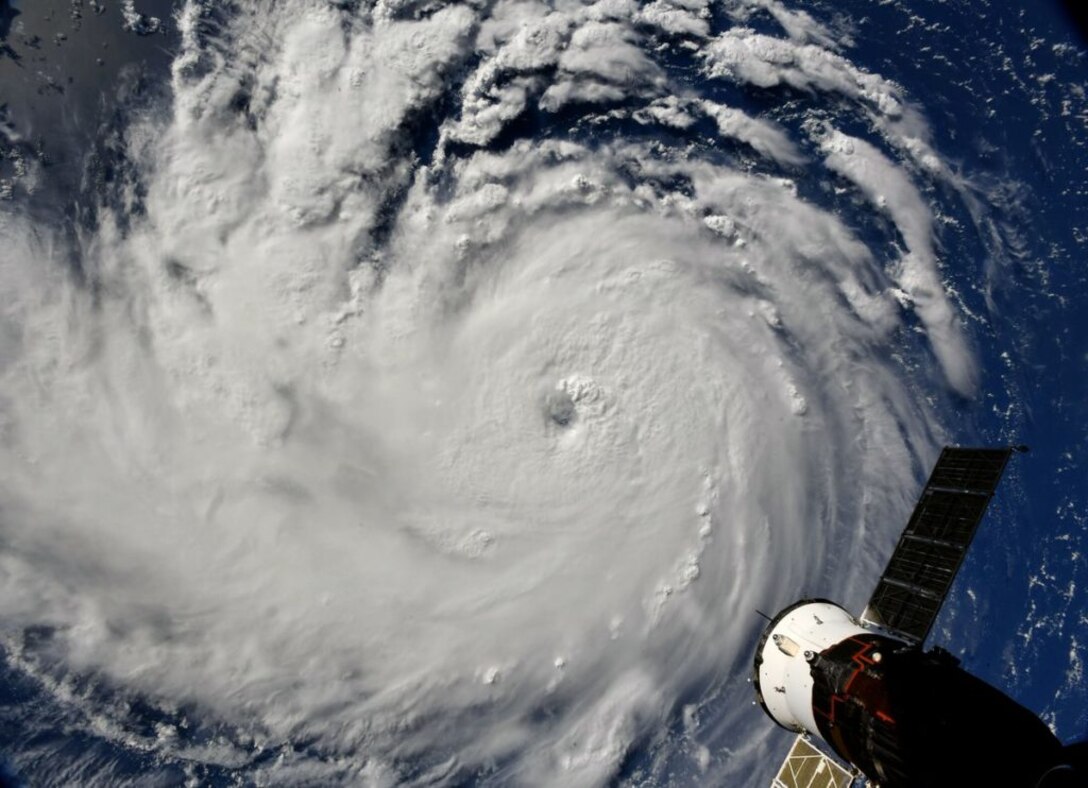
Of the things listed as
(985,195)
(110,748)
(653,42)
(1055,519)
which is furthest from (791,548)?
(110,748)

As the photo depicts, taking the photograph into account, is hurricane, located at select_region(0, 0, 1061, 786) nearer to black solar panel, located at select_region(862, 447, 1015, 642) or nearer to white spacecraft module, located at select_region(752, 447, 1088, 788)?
→ black solar panel, located at select_region(862, 447, 1015, 642)

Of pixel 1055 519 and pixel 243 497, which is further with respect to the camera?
pixel 1055 519

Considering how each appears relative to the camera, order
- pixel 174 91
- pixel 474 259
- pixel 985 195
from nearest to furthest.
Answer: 1. pixel 174 91
2. pixel 474 259
3. pixel 985 195

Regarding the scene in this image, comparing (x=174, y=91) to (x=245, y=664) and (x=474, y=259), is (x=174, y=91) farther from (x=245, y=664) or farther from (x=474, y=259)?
(x=245, y=664)

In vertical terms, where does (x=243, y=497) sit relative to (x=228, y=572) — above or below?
above

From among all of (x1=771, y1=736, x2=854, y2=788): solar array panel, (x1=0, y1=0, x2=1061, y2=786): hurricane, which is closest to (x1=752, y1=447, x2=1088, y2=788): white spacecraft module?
(x1=771, y1=736, x2=854, y2=788): solar array panel

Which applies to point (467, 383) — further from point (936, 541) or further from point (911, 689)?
point (911, 689)

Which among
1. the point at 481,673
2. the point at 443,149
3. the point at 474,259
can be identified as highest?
the point at 443,149
